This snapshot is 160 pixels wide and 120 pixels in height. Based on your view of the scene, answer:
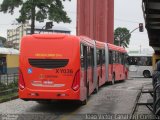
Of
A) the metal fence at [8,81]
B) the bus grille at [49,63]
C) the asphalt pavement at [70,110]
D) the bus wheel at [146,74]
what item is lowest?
the bus wheel at [146,74]

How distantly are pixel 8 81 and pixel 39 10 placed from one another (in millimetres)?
11781

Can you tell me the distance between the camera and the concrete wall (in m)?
77.9

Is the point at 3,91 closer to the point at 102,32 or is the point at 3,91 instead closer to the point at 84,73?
the point at 84,73

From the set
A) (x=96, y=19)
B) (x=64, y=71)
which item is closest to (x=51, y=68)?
(x=64, y=71)

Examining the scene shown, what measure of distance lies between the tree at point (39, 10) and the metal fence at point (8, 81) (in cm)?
976

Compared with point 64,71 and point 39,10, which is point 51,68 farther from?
point 39,10

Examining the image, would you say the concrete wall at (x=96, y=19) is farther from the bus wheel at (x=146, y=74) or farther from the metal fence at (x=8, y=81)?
the metal fence at (x=8, y=81)

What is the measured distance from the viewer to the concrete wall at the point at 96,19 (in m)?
77.9

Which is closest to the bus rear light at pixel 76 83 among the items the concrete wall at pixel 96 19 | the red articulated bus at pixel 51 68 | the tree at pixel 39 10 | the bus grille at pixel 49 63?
the red articulated bus at pixel 51 68

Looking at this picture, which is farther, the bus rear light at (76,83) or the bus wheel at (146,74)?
the bus wheel at (146,74)

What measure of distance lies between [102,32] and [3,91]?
61.9 meters

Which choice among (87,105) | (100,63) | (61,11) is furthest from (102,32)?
(87,105)

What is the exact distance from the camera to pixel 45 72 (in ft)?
56.4

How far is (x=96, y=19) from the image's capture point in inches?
3334
